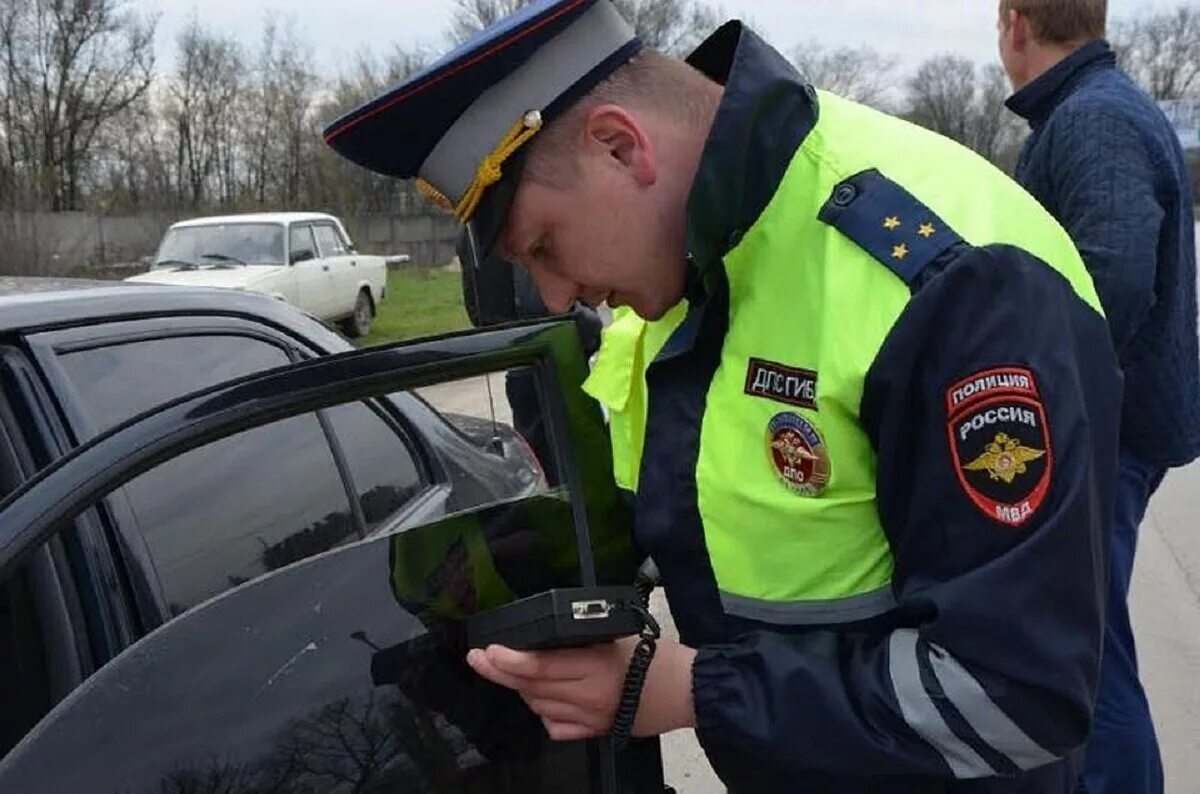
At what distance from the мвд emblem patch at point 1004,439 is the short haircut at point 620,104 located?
1.24 ft

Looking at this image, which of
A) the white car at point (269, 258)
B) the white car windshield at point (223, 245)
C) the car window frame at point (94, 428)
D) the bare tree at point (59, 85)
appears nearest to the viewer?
the car window frame at point (94, 428)

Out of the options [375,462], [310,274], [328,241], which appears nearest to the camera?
A: [375,462]

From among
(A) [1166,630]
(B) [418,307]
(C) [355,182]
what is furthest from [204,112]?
(A) [1166,630]

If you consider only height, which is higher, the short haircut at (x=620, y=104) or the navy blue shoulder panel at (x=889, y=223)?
the short haircut at (x=620, y=104)

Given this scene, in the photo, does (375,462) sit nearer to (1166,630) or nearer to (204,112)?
(1166,630)

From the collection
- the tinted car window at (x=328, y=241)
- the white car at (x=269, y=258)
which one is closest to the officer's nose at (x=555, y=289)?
the white car at (x=269, y=258)

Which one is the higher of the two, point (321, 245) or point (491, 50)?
point (491, 50)

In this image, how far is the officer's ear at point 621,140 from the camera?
1.16 meters

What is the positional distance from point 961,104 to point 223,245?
6068cm

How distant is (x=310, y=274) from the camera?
1360cm

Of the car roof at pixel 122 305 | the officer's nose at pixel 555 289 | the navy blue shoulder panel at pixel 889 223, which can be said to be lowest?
the car roof at pixel 122 305

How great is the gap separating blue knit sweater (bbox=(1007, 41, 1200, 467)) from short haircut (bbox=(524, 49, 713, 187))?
130 centimetres

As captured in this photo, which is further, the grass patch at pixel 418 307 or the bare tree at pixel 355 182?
the bare tree at pixel 355 182

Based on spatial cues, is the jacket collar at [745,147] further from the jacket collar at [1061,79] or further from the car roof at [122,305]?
the jacket collar at [1061,79]
